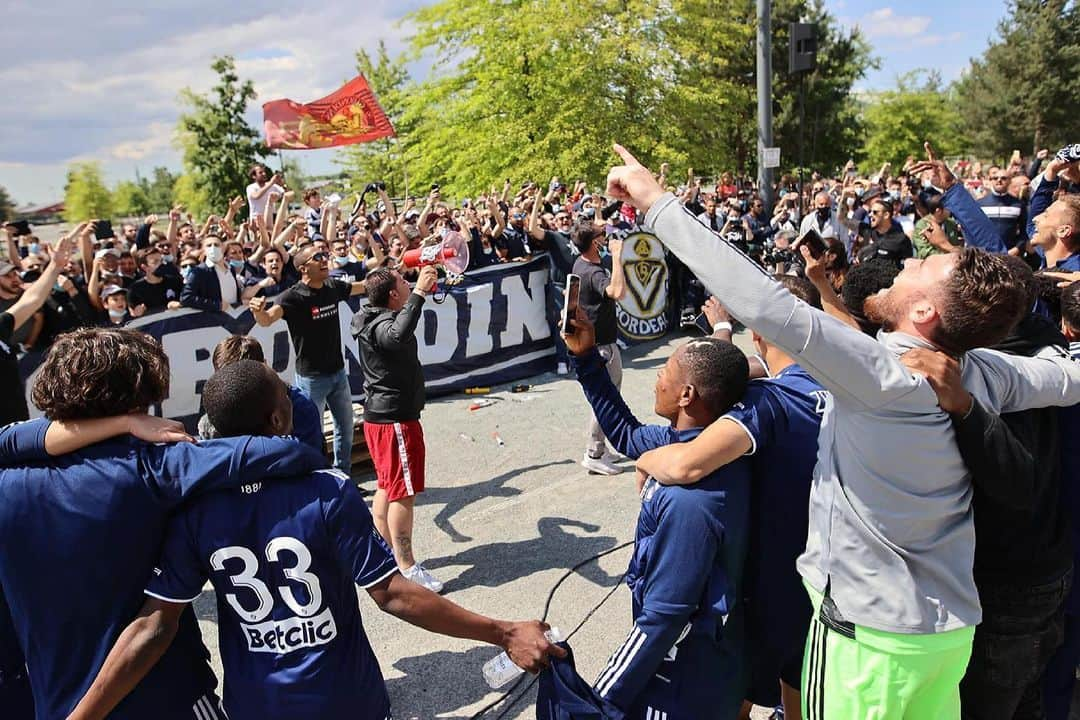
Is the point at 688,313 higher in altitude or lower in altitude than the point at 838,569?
lower

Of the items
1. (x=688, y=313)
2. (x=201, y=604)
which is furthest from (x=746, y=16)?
(x=201, y=604)

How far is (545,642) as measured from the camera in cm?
214

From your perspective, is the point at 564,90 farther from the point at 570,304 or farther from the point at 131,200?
the point at 131,200

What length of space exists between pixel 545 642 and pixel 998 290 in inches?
59.2

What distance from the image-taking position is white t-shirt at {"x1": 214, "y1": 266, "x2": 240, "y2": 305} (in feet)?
25.5

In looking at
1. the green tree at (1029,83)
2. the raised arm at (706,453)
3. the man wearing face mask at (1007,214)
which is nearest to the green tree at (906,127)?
the green tree at (1029,83)

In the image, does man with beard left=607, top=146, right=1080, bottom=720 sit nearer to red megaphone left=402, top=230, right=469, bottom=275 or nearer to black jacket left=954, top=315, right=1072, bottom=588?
black jacket left=954, top=315, right=1072, bottom=588

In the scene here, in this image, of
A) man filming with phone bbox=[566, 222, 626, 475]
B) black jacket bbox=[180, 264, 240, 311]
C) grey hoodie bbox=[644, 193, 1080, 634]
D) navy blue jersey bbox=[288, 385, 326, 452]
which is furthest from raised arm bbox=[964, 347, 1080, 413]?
black jacket bbox=[180, 264, 240, 311]

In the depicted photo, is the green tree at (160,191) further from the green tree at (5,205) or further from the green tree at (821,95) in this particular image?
the green tree at (821,95)

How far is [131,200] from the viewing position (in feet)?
314

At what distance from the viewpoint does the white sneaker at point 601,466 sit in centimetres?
645

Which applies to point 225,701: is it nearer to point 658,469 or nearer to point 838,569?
point 658,469

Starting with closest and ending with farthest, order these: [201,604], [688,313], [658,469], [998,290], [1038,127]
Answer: [998,290] → [658,469] → [201,604] → [688,313] → [1038,127]

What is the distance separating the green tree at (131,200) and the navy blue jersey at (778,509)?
105m
